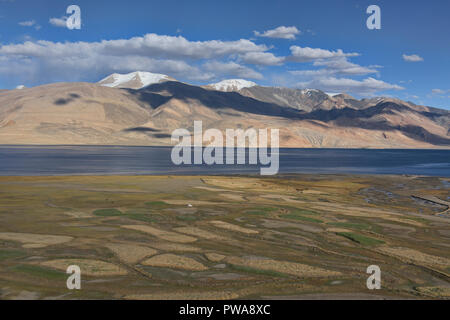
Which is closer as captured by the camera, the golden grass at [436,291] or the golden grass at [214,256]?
the golden grass at [436,291]

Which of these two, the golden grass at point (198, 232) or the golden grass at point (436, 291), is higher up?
the golden grass at point (198, 232)

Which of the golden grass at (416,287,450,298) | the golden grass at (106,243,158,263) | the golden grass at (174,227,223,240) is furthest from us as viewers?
the golden grass at (174,227,223,240)

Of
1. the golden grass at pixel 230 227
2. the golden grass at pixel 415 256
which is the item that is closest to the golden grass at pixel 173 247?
the golden grass at pixel 230 227

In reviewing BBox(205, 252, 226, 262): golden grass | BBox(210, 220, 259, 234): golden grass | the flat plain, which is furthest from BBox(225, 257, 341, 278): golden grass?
BBox(210, 220, 259, 234): golden grass

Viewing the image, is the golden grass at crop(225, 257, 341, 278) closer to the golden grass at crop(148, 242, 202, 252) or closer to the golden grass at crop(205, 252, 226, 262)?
the golden grass at crop(205, 252, 226, 262)

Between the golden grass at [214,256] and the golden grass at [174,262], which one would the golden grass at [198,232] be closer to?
the golden grass at [214,256]

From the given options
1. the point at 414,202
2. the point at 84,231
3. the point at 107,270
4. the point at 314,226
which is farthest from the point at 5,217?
the point at 414,202

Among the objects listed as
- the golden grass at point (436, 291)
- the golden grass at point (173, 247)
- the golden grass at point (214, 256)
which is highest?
the golden grass at point (173, 247)

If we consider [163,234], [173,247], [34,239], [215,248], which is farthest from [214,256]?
[34,239]
